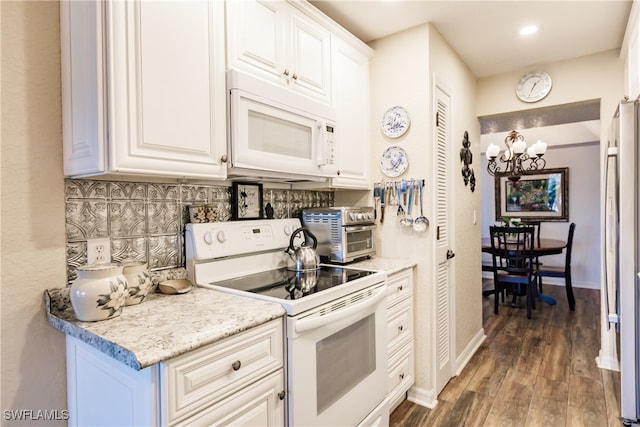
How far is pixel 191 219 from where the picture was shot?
1645mm

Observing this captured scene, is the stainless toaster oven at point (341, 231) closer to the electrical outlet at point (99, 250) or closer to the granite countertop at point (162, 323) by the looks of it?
the granite countertop at point (162, 323)

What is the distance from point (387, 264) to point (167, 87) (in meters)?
1.48

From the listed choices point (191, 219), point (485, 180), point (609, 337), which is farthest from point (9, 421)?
point (485, 180)

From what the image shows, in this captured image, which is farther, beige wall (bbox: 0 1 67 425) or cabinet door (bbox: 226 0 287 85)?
cabinet door (bbox: 226 0 287 85)

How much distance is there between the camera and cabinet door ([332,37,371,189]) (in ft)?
7.00

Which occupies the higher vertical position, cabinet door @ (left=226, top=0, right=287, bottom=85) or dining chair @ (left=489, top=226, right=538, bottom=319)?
cabinet door @ (left=226, top=0, right=287, bottom=85)

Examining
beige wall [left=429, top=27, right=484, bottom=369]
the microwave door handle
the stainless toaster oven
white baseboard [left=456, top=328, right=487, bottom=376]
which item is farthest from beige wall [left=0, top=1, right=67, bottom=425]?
white baseboard [left=456, top=328, right=487, bottom=376]

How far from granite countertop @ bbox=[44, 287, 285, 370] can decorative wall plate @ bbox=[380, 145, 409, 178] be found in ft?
4.48

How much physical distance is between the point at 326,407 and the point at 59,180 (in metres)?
1.31

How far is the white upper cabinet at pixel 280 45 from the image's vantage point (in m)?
1.52

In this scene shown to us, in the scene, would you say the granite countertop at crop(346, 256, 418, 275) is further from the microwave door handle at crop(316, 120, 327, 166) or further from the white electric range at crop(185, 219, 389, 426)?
the microwave door handle at crop(316, 120, 327, 166)

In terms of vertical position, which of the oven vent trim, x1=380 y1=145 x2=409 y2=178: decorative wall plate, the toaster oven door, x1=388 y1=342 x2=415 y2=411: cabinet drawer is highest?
x1=380 y1=145 x2=409 y2=178: decorative wall plate

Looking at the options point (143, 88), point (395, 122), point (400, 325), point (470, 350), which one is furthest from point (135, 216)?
point (470, 350)

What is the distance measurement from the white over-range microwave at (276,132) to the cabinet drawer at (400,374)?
1122mm
